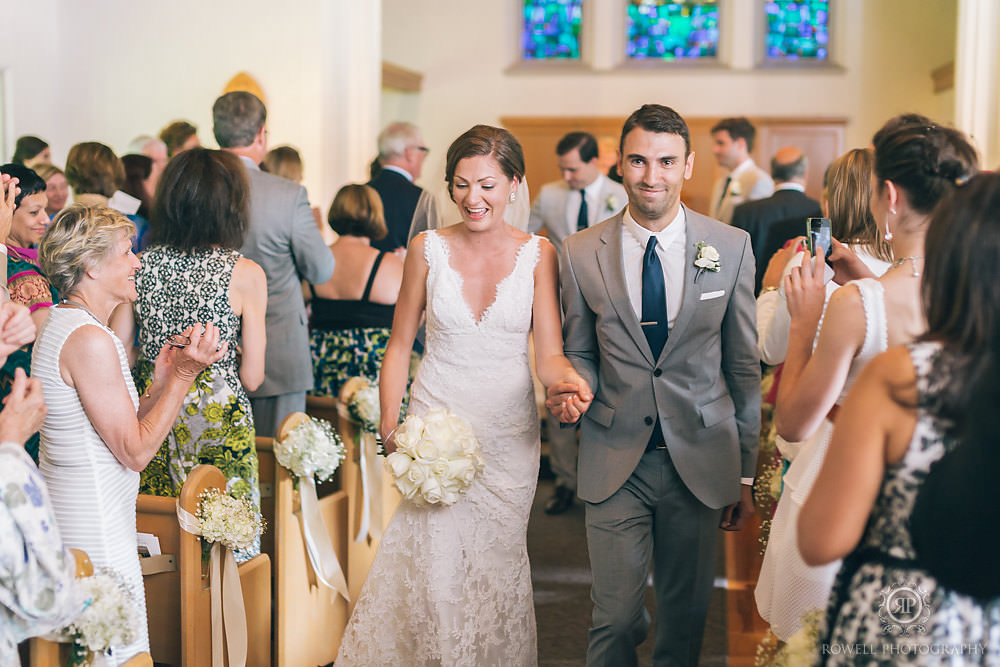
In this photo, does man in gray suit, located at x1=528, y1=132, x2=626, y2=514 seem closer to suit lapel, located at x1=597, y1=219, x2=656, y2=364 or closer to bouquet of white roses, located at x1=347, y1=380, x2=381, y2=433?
bouquet of white roses, located at x1=347, y1=380, x2=381, y2=433

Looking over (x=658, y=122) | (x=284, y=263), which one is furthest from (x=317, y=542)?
(x=658, y=122)

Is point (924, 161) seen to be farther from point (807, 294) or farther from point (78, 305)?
point (78, 305)

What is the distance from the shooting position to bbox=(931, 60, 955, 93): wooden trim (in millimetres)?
11414

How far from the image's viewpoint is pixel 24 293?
3346 mm

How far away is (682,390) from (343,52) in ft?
18.9

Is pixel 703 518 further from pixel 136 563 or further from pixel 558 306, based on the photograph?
pixel 136 563

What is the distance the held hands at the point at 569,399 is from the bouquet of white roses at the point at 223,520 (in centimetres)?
92

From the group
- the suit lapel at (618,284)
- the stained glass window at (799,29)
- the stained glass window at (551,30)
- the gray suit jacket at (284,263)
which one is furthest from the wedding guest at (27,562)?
the stained glass window at (799,29)

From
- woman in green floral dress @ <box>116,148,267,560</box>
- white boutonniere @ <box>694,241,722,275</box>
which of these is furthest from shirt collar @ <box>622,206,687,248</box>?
woman in green floral dress @ <box>116,148,267,560</box>

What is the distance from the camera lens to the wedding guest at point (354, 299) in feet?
15.1

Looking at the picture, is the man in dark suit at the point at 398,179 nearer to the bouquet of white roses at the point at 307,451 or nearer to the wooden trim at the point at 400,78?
the bouquet of white roses at the point at 307,451

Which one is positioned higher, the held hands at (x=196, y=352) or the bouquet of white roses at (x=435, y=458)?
the held hands at (x=196, y=352)

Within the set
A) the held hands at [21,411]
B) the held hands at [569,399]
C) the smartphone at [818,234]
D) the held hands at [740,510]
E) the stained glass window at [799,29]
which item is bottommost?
the held hands at [740,510]

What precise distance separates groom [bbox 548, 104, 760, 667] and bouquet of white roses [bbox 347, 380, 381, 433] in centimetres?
119
